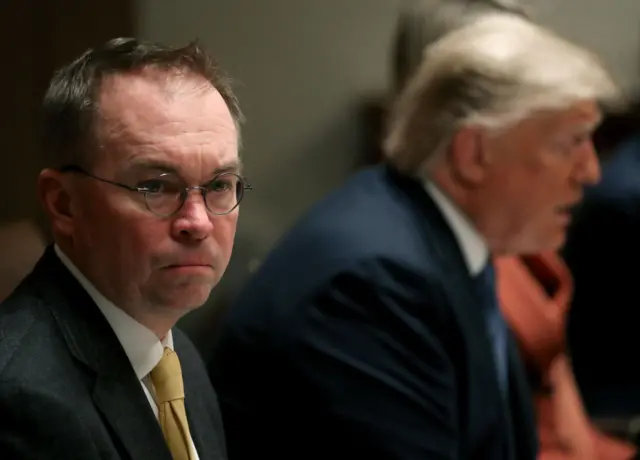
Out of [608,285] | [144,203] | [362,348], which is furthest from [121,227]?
[608,285]

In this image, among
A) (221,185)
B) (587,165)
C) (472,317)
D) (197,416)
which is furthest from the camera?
(587,165)

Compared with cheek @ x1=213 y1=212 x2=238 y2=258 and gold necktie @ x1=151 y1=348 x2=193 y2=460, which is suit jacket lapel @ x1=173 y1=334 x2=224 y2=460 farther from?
cheek @ x1=213 y1=212 x2=238 y2=258

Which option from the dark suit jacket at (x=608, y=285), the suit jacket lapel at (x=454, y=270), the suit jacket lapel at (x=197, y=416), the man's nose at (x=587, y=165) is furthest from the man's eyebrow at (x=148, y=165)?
the dark suit jacket at (x=608, y=285)

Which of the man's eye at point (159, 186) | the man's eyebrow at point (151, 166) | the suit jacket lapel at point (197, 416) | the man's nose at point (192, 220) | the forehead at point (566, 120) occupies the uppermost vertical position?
the man's eyebrow at point (151, 166)

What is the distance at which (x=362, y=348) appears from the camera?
1085 mm

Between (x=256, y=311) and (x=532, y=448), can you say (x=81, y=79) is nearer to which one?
(x=256, y=311)

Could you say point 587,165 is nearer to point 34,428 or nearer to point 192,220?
point 192,220

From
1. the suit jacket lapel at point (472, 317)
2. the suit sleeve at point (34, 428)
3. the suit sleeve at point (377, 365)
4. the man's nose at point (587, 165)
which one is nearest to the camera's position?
the suit sleeve at point (34, 428)

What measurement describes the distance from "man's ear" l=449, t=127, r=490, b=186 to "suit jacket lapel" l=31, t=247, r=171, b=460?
0.64m

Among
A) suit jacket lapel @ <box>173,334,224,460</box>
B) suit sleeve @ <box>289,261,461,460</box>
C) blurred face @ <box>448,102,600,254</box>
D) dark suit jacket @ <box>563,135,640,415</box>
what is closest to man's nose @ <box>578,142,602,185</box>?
blurred face @ <box>448,102,600,254</box>

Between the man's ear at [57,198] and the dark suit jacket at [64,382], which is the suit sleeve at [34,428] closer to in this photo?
the dark suit jacket at [64,382]

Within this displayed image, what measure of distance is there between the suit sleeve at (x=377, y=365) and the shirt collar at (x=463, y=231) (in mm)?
150

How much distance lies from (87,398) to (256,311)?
1.46 ft

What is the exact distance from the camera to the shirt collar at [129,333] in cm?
78
